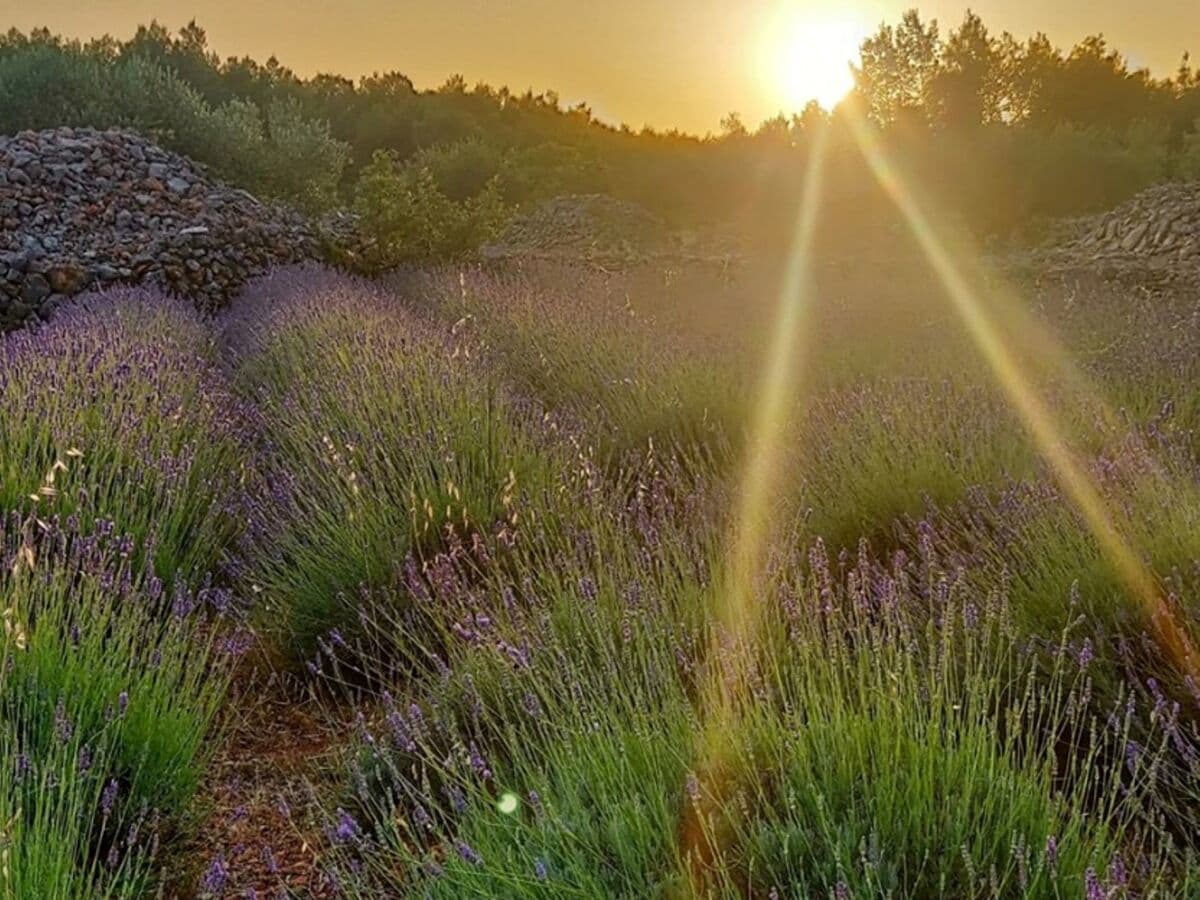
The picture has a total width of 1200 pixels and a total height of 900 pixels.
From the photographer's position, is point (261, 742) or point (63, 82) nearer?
point (261, 742)

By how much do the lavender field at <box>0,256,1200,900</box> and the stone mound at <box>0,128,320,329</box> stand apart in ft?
9.89

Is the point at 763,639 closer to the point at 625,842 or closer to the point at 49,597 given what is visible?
the point at 625,842

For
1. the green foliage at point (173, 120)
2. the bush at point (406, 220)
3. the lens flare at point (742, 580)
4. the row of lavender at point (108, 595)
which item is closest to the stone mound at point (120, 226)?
the bush at point (406, 220)

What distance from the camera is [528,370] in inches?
235

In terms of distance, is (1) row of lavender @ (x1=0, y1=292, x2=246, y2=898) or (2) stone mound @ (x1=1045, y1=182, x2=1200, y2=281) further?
(2) stone mound @ (x1=1045, y1=182, x2=1200, y2=281)

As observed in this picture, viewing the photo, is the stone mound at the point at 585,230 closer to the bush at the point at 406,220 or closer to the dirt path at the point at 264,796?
the bush at the point at 406,220

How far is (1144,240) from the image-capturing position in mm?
13141

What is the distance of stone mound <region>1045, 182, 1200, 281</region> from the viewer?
1127cm

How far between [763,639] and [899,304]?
22.5ft

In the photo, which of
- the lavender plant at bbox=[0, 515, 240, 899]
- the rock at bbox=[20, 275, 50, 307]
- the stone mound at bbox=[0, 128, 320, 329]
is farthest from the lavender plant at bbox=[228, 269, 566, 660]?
the stone mound at bbox=[0, 128, 320, 329]

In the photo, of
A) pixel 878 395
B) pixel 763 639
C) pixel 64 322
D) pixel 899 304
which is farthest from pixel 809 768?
pixel 899 304

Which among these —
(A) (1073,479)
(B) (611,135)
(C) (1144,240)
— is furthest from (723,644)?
(B) (611,135)

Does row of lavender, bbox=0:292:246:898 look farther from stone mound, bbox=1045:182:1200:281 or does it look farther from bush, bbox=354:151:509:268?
stone mound, bbox=1045:182:1200:281

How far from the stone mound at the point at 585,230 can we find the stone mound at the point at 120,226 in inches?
247
